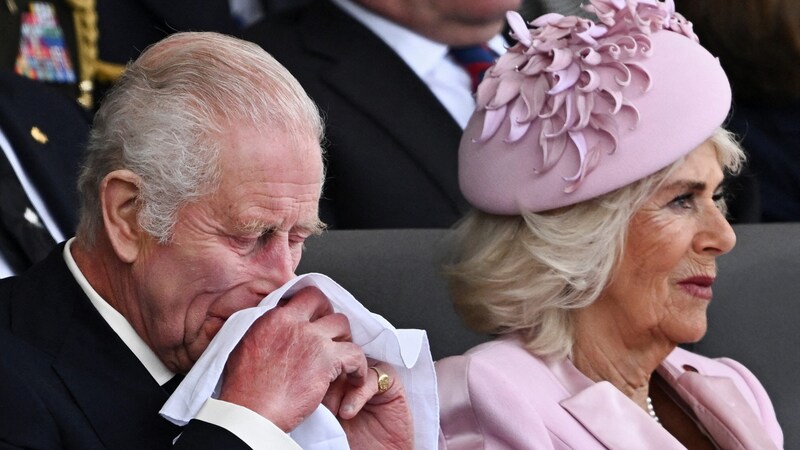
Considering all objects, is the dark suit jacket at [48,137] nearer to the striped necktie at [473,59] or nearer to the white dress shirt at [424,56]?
the white dress shirt at [424,56]

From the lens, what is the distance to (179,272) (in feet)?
7.85

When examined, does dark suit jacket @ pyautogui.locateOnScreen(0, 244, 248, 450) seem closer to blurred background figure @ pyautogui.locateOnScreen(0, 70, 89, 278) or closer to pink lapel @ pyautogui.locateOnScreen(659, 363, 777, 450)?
blurred background figure @ pyautogui.locateOnScreen(0, 70, 89, 278)

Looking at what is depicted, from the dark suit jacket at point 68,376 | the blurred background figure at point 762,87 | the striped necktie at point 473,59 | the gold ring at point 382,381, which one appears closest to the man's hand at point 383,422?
the gold ring at point 382,381

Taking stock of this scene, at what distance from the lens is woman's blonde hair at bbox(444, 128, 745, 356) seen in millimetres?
2910

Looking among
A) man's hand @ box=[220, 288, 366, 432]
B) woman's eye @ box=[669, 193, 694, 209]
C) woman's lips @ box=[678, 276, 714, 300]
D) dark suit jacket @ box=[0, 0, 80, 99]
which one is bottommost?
woman's lips @ box=[678, 276, 714, 300]

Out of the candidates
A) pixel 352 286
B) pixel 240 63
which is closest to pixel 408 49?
pixel 352 286

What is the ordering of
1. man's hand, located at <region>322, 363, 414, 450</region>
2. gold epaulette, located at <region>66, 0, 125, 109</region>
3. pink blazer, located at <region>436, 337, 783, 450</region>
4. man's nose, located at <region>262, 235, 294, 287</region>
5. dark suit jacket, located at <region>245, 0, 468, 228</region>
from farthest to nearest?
1. gold epaulette, located at <region>66, 0, 125, 109</region>
2. dark suit jacket, located at <region>245, 0, 468, 228</region>
3. pink blazer, located at <region>436, 337, 783, 450</region>
4. man's hand, located at <region>322, 363, 414, 450</region>
5. man's nose, located at <region>262, 235, 294, 287</region>

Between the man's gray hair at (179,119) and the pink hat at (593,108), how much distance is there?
57cm

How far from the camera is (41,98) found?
136 inches

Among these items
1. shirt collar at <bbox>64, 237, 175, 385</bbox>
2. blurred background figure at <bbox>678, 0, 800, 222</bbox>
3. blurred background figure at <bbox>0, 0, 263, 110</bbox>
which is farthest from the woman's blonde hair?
blurred background figure at <bbox>0, 0, 263, 110</bbox>

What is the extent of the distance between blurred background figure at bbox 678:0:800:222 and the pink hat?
1310mm

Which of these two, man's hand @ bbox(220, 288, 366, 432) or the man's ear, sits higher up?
the man's ear

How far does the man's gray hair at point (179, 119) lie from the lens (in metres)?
2.35

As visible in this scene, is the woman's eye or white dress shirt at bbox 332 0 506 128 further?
white dress shirt at bbox 332 0 506 128
